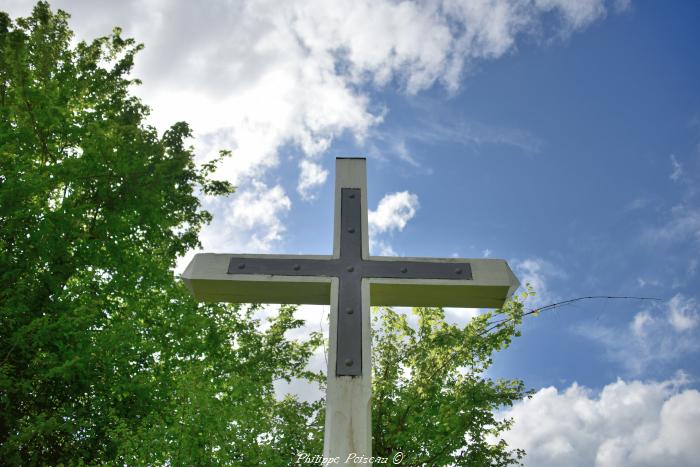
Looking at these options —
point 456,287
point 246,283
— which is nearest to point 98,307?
point 246,283

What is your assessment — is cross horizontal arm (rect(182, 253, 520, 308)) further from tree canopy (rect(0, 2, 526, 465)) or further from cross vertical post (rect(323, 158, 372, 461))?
tree canopy (rect(0, 2, 526, 465))

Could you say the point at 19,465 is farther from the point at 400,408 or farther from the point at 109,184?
the point at 400,408

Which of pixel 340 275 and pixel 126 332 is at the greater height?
pixel 126 332

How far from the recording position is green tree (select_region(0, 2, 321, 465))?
6883 mm

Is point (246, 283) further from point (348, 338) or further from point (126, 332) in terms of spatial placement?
point (126, 332)

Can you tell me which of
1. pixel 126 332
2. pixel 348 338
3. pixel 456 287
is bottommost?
pixel 348 338

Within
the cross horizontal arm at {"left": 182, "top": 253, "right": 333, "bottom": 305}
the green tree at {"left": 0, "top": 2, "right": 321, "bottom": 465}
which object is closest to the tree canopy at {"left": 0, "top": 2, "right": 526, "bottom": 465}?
the green tree at {"left": 0, "top": 2, "right": 321, "bottom": 465}

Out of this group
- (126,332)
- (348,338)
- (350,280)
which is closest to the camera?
(348,338)

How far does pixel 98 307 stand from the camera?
8062mm

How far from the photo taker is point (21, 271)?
24.3 ft

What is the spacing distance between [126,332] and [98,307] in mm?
1179

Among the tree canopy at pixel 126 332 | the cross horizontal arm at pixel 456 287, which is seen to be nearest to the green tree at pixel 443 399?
the tree canopy at pixel 126 332

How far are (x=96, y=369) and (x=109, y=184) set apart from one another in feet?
10.1

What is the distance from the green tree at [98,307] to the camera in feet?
22.6
